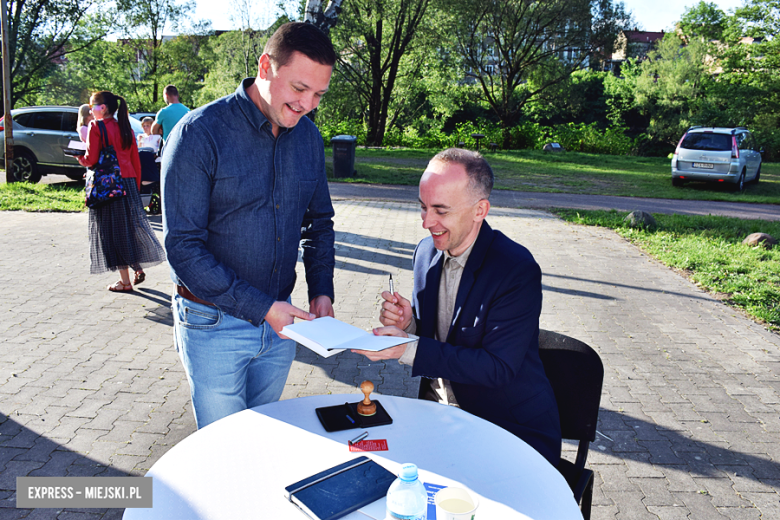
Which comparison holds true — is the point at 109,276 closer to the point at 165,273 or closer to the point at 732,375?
the point at 165,273

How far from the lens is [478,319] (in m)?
2.35

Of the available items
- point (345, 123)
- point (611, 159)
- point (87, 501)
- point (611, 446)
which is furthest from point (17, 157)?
point (611, 159)

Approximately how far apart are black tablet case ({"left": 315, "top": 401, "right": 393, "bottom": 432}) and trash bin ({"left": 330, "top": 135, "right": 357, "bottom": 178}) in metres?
14.1

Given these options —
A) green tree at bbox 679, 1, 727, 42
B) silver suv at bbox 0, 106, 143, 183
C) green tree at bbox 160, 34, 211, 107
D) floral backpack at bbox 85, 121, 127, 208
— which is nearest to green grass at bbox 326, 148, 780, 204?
silver suv at bbox 0, 106, 143, 183

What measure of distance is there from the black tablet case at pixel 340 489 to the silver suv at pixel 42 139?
14.1m

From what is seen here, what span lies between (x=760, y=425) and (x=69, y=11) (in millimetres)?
33587

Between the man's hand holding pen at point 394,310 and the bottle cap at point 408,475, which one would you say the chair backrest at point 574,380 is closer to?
the man's hand holding pen at point 394,310

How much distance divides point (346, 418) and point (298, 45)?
1361mm

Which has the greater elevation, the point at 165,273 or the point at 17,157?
the point at 17,157

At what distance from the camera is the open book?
6.05 feet

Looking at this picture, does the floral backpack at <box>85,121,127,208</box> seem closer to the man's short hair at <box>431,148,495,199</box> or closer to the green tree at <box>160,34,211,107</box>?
the man's short hair at <box>431,148,495,199</box>

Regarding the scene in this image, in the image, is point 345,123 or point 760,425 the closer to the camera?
point 760,425

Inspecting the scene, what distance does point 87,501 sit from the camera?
272cm

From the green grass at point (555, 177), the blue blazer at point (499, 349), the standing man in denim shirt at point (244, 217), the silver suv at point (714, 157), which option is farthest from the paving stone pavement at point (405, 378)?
the silver suv at point (714, 157)
